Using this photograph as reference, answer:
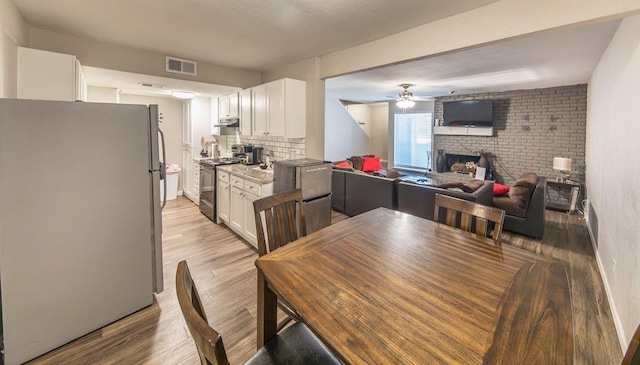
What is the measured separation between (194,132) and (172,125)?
0.80m

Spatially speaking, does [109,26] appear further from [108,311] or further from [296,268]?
[296,268]

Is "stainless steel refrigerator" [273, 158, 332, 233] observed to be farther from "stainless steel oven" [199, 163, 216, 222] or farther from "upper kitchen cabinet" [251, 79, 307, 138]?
"stainless steel oven" [199, 163, 216, 222]

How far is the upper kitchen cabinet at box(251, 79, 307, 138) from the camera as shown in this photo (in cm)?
360

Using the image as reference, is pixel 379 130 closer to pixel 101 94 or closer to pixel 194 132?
pixel 194 132

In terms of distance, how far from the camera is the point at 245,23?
8.60 feet

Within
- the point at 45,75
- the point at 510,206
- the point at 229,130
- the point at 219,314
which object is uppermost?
the point at 45,75

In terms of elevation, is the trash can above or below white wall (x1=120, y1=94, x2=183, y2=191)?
below

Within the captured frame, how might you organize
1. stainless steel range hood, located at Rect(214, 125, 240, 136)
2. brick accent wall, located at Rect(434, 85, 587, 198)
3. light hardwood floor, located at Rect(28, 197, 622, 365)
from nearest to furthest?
light hardwood floor, located at Rect(28, 197, 622, 365) < stainless steel range hood, located at Rect(214, 125, 240, 136) < brick accent wall, located at Rect(434, 85, 587, 198)

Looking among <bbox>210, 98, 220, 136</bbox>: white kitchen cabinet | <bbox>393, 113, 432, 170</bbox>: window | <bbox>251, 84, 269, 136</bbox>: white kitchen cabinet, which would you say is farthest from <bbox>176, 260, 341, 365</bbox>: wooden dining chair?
<bbox>393, 113, 432, 170</bbox>: window

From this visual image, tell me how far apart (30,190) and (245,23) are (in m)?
2.10

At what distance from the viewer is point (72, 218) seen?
1.88 metres

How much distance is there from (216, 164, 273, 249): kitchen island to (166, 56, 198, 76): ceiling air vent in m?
1.40

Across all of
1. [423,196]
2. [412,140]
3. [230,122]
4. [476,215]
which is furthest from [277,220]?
[412,140]

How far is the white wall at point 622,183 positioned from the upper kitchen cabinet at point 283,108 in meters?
3.11
